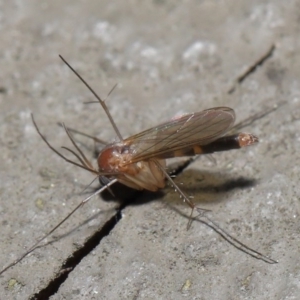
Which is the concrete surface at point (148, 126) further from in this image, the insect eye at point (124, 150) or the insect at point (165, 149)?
the insect eye at point (124, 150)

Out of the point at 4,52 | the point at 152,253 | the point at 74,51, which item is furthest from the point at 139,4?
the point at 152,253

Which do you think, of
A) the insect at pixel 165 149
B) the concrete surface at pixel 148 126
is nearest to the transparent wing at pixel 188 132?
the insect at pixel 165 149

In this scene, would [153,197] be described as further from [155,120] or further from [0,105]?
[0,105]

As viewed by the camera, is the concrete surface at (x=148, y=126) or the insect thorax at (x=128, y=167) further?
the insect thorax at (x=128, y=167)

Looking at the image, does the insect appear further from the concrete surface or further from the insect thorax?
the concrete surface

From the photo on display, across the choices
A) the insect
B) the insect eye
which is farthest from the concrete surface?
the insect eye

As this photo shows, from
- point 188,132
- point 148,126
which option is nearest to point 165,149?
point 188,132
